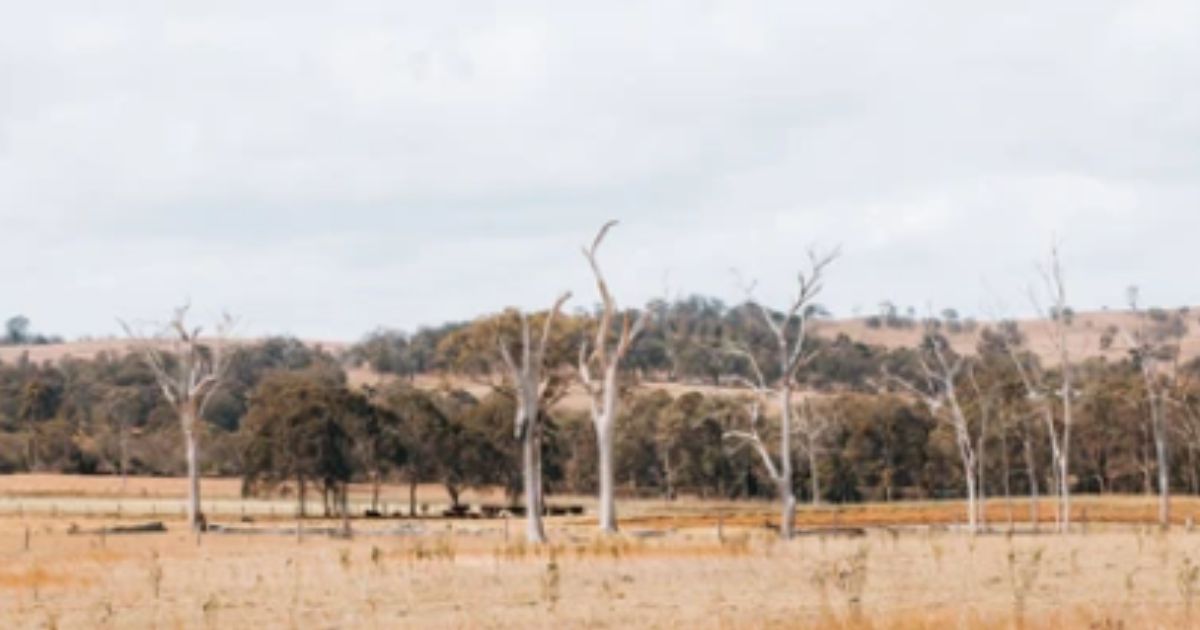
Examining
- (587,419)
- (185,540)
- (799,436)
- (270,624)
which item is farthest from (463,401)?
(270,624)

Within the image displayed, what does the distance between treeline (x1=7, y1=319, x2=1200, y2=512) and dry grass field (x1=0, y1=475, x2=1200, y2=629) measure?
97.9 ft

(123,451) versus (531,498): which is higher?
(123,451)

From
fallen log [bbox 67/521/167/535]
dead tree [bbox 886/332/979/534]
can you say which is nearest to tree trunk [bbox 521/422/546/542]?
dead tree [bbox 886/332/979/534]

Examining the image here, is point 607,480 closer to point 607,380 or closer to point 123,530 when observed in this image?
point 607,380

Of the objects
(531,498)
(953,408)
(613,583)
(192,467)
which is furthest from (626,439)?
(613,583)

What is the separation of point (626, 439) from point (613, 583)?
93.1 metres

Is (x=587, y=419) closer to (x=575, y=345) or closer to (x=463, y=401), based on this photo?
(x=463, y=401)

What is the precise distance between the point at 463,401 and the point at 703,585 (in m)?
118

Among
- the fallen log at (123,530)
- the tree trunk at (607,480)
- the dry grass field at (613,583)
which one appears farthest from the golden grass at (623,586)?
the fallen log at (123,530)

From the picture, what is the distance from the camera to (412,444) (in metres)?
104

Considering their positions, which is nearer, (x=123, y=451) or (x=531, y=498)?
(x=531, y=498)

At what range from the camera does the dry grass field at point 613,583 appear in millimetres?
24859

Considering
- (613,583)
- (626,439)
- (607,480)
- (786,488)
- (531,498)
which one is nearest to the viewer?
(613,583)

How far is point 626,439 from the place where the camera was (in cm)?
12538
